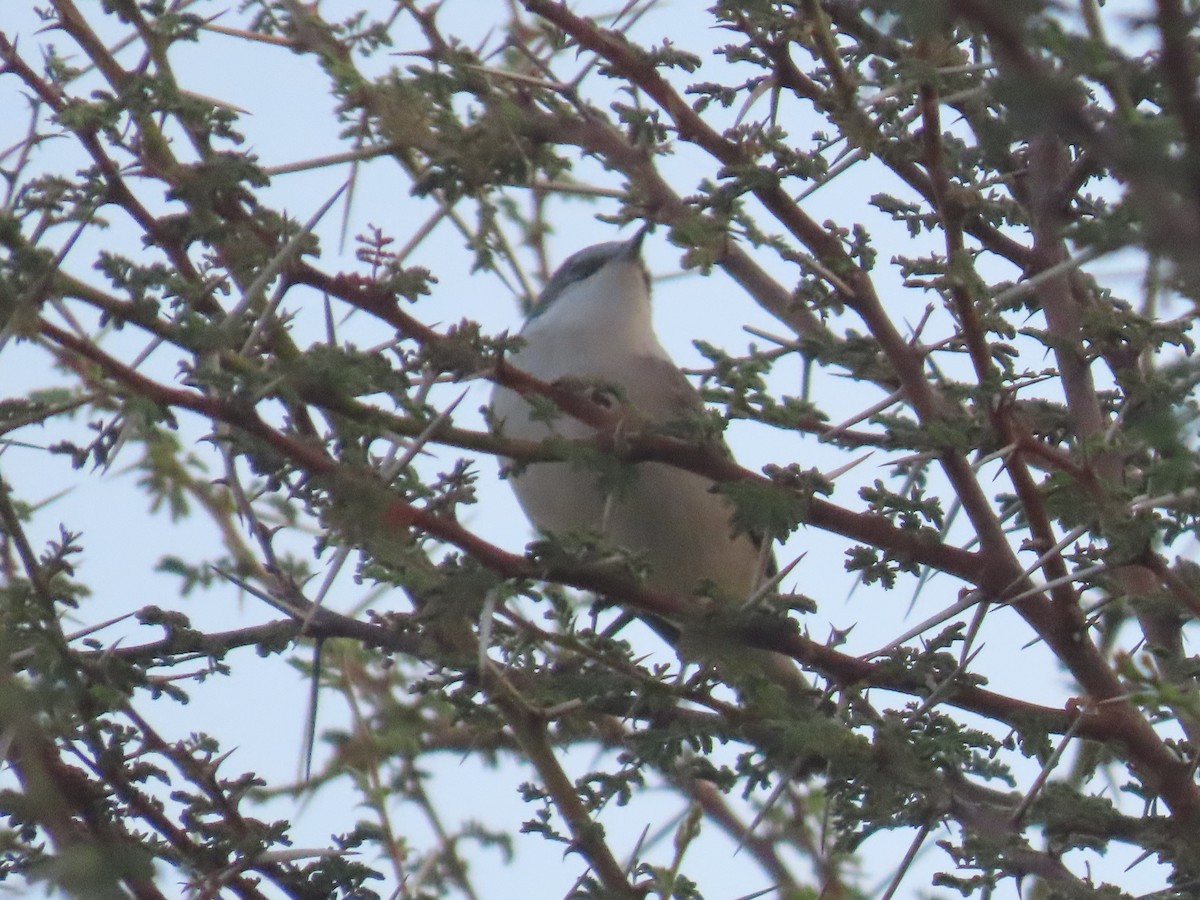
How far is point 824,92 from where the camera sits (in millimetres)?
2285

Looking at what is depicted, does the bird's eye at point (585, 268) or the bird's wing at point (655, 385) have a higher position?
the bird's eye at point (585, 268)

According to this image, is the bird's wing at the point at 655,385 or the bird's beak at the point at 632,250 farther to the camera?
the bird's beak at the point at 632,250

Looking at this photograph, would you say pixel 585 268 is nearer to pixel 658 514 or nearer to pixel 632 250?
pixel 632 250

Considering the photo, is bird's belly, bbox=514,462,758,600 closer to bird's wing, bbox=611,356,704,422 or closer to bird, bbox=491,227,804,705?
bird, bbox=491,227,804,705

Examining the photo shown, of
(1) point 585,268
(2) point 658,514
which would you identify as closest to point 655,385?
(2) point 658,514

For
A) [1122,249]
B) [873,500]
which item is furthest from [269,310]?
[1122,249]

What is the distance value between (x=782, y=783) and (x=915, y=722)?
0.74 feet

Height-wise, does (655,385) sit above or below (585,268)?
below

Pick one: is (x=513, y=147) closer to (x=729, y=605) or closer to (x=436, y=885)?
(x=729, y=605)

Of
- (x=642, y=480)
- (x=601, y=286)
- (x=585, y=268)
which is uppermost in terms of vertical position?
(x=585, y=268)

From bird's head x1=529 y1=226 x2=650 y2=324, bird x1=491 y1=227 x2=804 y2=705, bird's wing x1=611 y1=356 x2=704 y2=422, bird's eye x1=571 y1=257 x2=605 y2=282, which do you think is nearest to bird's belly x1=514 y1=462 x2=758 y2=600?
bird x1=491 y1=227 x2=804 y2=705

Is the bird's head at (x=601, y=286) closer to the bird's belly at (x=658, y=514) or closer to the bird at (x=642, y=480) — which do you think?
the bird at (x=642, y=480)

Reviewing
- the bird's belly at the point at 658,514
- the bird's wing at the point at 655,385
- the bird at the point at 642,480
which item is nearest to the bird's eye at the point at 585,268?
the bird at the point at 642,480

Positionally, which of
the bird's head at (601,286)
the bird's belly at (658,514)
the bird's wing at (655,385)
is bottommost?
the bird's belly at (658,514)
